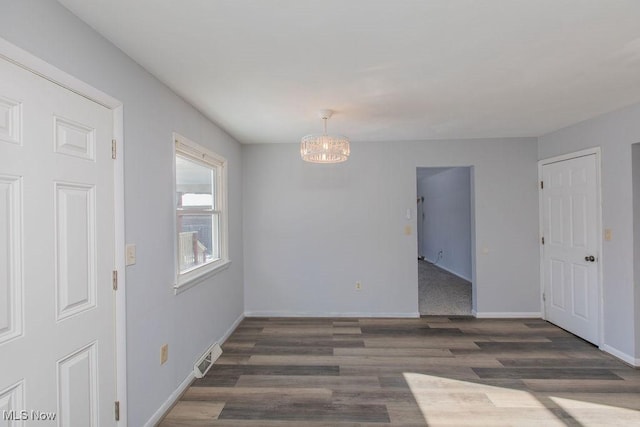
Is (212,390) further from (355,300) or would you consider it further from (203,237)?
(355,300)

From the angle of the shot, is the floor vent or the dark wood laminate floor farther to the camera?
the floor vent

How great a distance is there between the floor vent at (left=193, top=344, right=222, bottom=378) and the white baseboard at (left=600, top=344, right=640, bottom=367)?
12.9 feet

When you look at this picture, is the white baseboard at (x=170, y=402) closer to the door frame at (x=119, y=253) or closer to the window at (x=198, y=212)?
the door frame at (x=119, y=253)

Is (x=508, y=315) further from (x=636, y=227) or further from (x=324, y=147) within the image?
(x=324, y=147)

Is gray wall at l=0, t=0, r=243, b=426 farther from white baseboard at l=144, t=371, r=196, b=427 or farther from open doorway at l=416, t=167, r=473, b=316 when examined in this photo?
open doorway at l=416, t=167, r=473, b=316

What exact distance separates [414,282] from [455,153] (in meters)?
1.83

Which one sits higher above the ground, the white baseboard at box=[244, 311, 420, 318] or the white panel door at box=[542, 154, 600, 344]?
the white panel door at box=[542, 154, 600, 344]

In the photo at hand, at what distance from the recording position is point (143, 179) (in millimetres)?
2084

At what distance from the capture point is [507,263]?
4219 millimetres

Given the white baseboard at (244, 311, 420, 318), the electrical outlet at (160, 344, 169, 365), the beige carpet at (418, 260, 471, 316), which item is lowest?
the beige carpet at (418, 260, 471, 316)

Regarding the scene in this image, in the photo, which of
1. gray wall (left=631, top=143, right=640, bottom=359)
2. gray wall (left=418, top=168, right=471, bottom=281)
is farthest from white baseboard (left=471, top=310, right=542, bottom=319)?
gray wall (left=418, top=168, right=471, bottom=281)

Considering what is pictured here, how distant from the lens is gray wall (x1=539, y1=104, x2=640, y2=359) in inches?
116

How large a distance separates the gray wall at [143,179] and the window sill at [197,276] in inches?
2.8

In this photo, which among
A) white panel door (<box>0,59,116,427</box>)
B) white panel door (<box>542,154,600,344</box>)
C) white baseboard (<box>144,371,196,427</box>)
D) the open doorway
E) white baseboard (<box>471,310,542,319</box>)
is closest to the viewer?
white panel door (<box>0,59,116,427</box>)
